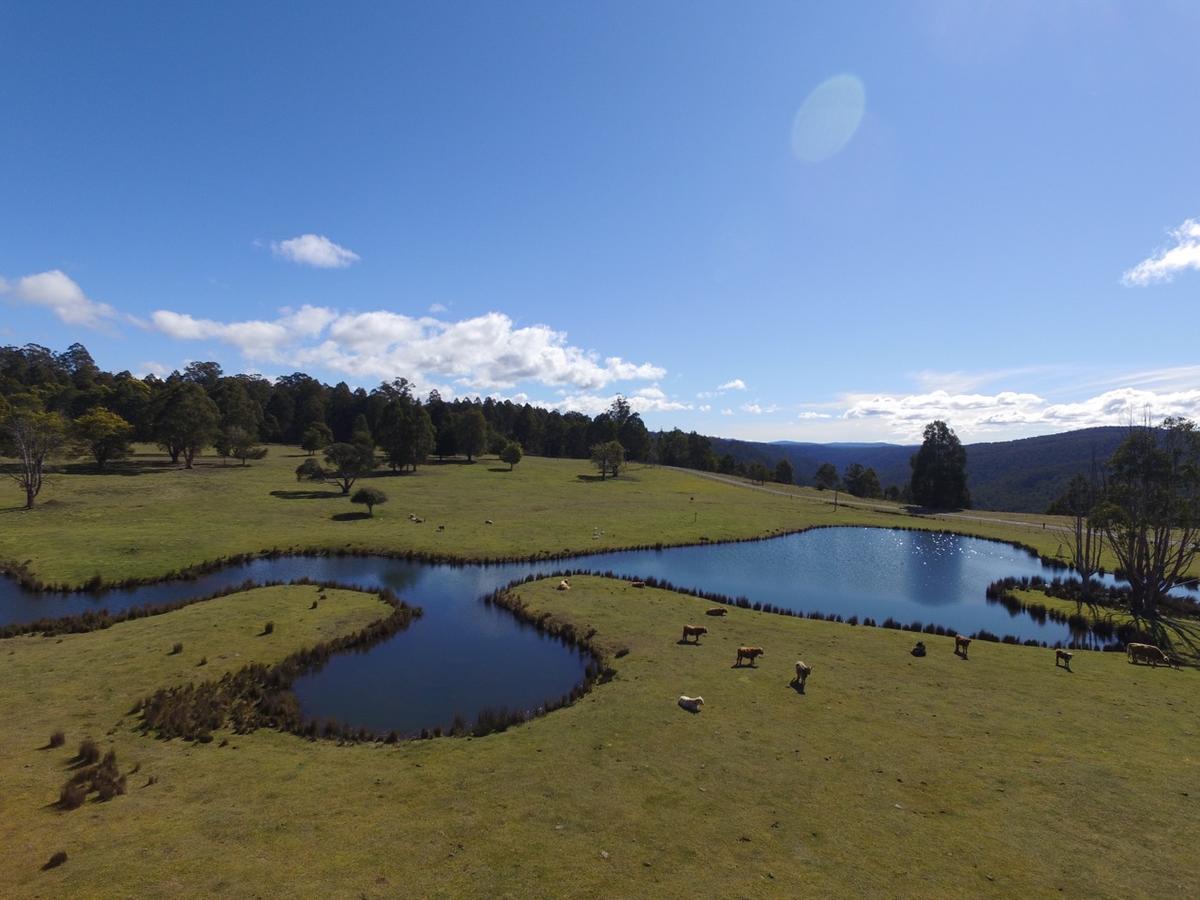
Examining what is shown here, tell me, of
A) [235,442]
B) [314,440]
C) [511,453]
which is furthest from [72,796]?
[314,440]

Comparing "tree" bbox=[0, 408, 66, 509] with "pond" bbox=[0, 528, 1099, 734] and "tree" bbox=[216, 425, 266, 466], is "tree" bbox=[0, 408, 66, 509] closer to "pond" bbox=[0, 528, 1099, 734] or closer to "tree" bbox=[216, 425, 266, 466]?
"tree" bbox=[216, 425, 266, 466]

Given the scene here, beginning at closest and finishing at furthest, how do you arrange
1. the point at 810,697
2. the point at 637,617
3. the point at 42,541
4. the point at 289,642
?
1. the point at 810,697
2. the point at 289,642
3. the point at 637,617
4. the point at 42,541

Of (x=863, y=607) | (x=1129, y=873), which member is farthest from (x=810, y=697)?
(x=863, y=607)

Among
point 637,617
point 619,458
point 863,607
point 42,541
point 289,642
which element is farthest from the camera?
point 619,458

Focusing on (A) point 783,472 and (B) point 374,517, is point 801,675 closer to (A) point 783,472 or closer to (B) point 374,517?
(B) point 374,517

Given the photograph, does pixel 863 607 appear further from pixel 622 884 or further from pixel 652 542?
pixel 622 884
